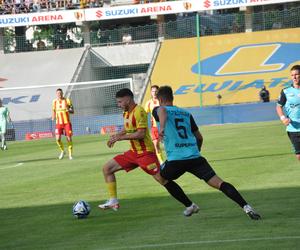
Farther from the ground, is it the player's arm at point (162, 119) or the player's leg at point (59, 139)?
the player's arm at point (162, 119)

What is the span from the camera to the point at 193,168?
1051 cm

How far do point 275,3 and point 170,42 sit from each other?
705 cm

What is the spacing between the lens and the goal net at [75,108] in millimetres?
43250

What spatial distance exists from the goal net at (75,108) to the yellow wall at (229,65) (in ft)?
9.77

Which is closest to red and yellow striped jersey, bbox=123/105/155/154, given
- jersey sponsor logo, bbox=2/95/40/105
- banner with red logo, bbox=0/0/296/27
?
jersey sponsor logo, bbox=2/95/40/105

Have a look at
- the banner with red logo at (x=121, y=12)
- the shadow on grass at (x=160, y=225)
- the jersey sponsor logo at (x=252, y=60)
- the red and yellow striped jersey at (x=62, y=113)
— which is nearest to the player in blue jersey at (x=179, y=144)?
the shadow on grass at (x=160, y=225)

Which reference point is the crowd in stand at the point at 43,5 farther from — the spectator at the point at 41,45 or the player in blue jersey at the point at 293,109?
the player in blue jersey at the point at 293,109

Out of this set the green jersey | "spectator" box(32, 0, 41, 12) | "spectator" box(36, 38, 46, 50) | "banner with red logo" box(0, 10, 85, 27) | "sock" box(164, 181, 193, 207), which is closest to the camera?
"sock" box(164, 181, 193, 207)

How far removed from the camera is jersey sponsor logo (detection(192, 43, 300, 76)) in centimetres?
4772

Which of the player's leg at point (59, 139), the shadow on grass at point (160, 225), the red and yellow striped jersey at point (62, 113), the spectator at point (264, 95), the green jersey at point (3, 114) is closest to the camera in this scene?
the shadow on grass at point (160, 225)

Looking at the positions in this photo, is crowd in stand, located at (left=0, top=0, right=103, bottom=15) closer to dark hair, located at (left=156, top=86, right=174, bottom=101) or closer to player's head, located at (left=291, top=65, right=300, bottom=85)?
player's head, located at (left=291, top=65, right=300, bottom=85)

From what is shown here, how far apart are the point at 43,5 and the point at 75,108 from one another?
37.2 ft

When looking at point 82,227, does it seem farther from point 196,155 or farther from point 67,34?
point 67,34

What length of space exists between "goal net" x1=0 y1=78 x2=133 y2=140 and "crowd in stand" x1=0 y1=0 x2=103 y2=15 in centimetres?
722
